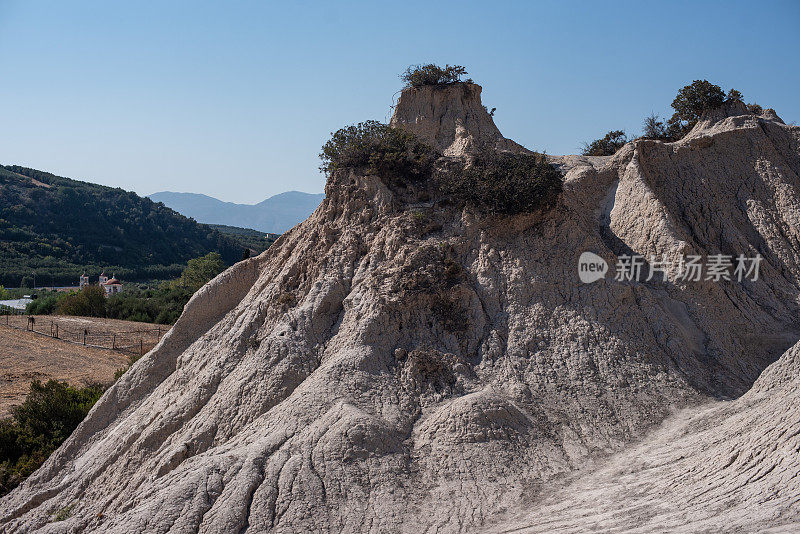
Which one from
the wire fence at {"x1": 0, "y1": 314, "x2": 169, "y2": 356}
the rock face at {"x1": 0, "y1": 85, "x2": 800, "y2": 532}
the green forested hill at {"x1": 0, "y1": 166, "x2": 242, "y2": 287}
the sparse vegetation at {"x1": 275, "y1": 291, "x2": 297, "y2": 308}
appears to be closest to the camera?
the rock face at {"x1": 0, "y1": 85, "x2": 800, "y2": 532}

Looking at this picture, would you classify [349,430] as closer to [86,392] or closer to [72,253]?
[86,392]

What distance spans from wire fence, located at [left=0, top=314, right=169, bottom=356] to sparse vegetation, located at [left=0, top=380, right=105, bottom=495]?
12608 mm

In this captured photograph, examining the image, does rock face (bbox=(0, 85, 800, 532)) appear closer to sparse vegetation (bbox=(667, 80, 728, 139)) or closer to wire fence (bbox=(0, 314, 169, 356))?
sparse vegetation (bbox=(667, 80, 728, 139))

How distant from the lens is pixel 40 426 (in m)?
13.3

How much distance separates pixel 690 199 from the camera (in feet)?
45.3

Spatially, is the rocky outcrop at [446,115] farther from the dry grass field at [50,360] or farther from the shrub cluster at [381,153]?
the dry grass field at [50,360]

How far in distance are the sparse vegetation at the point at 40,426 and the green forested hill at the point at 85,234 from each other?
5648 cm

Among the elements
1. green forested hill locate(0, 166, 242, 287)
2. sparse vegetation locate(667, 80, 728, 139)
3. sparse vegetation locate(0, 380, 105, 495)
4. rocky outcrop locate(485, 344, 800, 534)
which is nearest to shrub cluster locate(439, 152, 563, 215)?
rocky outcrop locate(485, 344, 800, 534)

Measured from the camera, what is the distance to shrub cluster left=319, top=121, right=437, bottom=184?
12.4 metres

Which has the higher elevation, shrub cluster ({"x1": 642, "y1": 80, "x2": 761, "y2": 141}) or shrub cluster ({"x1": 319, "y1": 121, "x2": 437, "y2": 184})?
shrub cluster ({"x1": 642, "y1": 80, "x2": 761, "y2": 141})

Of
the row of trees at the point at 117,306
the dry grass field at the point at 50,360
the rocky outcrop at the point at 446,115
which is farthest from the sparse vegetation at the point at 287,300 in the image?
the row of trees at the point at 117,306

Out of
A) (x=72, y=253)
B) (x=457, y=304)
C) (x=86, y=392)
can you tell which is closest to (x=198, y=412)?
(x=457, y=304)

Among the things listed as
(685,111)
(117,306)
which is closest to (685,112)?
(685,111)

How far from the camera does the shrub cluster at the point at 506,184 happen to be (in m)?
11.5
